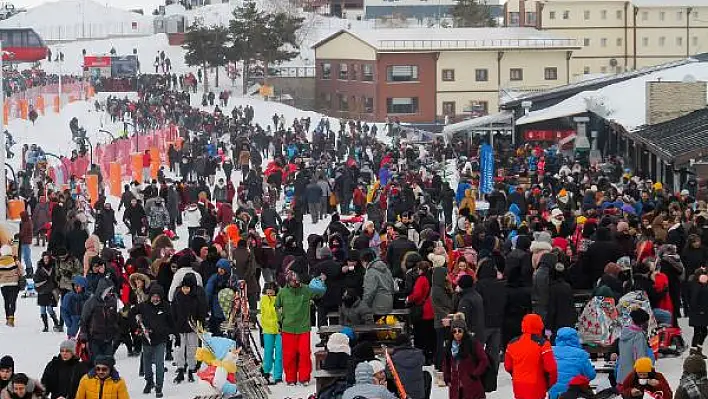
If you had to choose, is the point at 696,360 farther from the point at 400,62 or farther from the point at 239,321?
the point at 400,62

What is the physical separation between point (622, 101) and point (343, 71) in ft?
134

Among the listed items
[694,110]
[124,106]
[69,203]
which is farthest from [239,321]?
[124,106]

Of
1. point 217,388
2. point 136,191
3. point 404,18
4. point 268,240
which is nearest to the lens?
point 217,388

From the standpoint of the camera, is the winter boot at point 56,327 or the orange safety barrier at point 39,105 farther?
the orange safety barrier at point 39,105

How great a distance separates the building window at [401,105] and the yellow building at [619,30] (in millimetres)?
15581

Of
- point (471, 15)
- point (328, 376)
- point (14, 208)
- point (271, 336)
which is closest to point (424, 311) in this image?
point (271, 336)

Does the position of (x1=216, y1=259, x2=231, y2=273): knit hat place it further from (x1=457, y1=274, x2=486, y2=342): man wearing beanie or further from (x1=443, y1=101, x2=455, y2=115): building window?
(x1=443, y1=101, x2=455, y2=115): building window

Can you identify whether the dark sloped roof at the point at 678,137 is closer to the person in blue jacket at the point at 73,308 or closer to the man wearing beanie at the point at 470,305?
the person in blue jacket at the point at 73,308

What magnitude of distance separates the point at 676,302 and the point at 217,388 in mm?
6672

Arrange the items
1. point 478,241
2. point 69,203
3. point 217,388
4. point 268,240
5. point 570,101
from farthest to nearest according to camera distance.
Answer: point 570,101
point 69,203
point 268,240
point 478,241
point 217,388

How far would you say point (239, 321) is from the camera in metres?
16.6

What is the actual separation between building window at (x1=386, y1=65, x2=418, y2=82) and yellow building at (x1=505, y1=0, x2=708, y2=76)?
49.4 ft

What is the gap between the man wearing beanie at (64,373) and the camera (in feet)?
43.0

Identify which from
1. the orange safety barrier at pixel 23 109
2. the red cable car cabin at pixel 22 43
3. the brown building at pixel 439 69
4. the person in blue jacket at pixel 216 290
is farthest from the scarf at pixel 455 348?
the red cable car cabin at pixel 22 43
